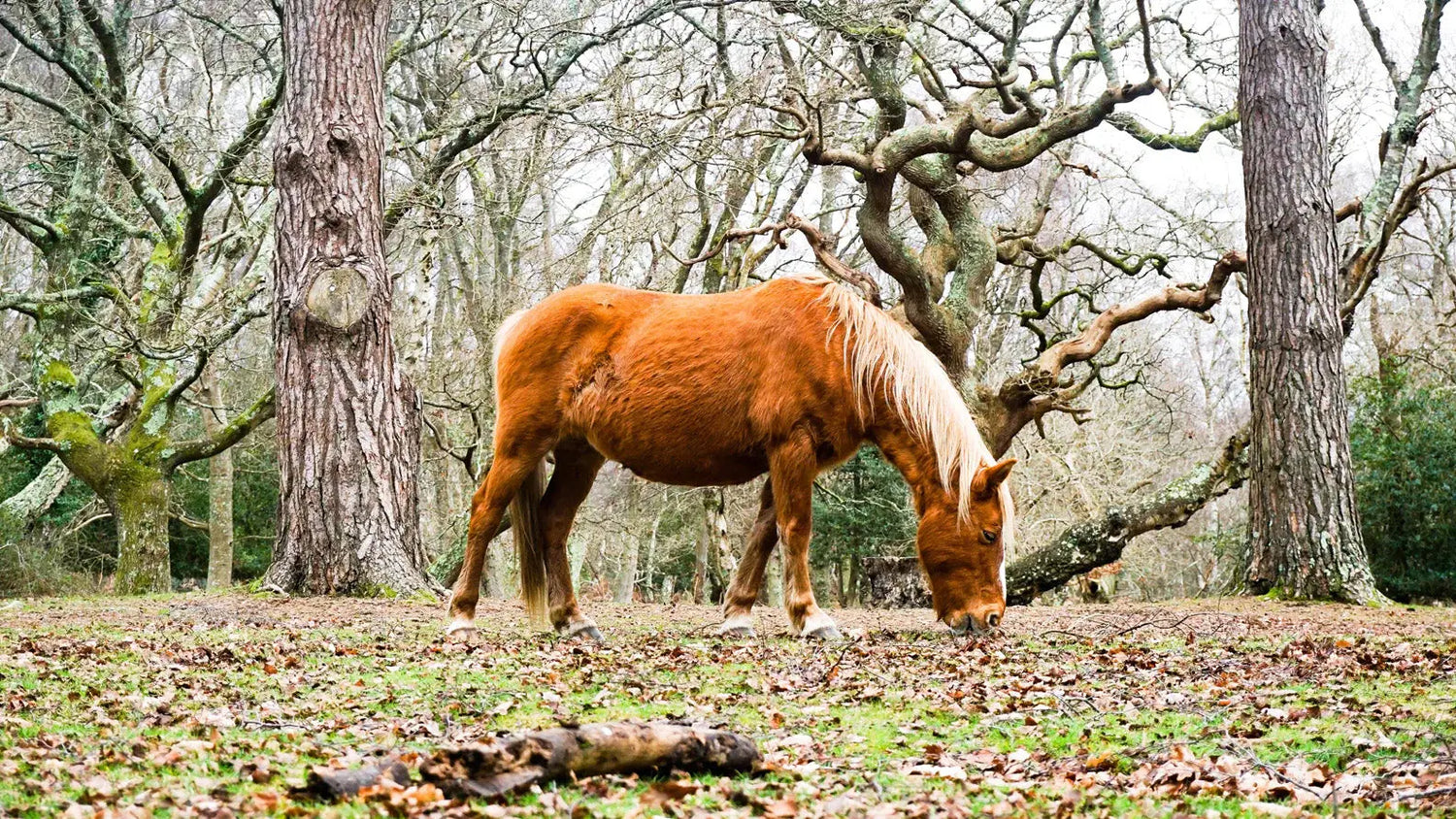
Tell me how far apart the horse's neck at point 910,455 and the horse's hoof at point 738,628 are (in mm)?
1207

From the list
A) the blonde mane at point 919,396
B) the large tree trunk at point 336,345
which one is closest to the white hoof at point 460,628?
the large tree trunk at point 336,345

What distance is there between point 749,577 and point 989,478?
5.12 ft

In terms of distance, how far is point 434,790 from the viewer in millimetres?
→ 2473

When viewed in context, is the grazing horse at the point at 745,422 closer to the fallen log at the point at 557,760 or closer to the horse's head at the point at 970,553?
the horse's head at the point at 970,553

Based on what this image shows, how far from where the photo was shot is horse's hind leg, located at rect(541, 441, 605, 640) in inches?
275

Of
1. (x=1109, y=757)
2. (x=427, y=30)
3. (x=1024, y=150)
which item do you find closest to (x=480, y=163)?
(x=427, y=30)

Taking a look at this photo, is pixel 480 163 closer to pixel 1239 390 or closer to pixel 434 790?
pixel 434 790

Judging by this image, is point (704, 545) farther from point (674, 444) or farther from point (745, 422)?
point (745, 422)

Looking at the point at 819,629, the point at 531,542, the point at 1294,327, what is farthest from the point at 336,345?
the point at 1294,327

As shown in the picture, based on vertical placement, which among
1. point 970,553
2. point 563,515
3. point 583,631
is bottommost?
point 583,631

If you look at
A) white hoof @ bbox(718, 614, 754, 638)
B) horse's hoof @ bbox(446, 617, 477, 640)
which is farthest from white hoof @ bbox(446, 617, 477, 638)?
white hoof @ bbox(718, 614, 754, 638)

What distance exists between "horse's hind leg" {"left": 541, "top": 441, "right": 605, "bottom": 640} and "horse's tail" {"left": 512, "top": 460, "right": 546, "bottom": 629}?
0.05 metres

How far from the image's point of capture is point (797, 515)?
21.9 feet

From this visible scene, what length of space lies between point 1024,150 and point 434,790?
1142 cm
